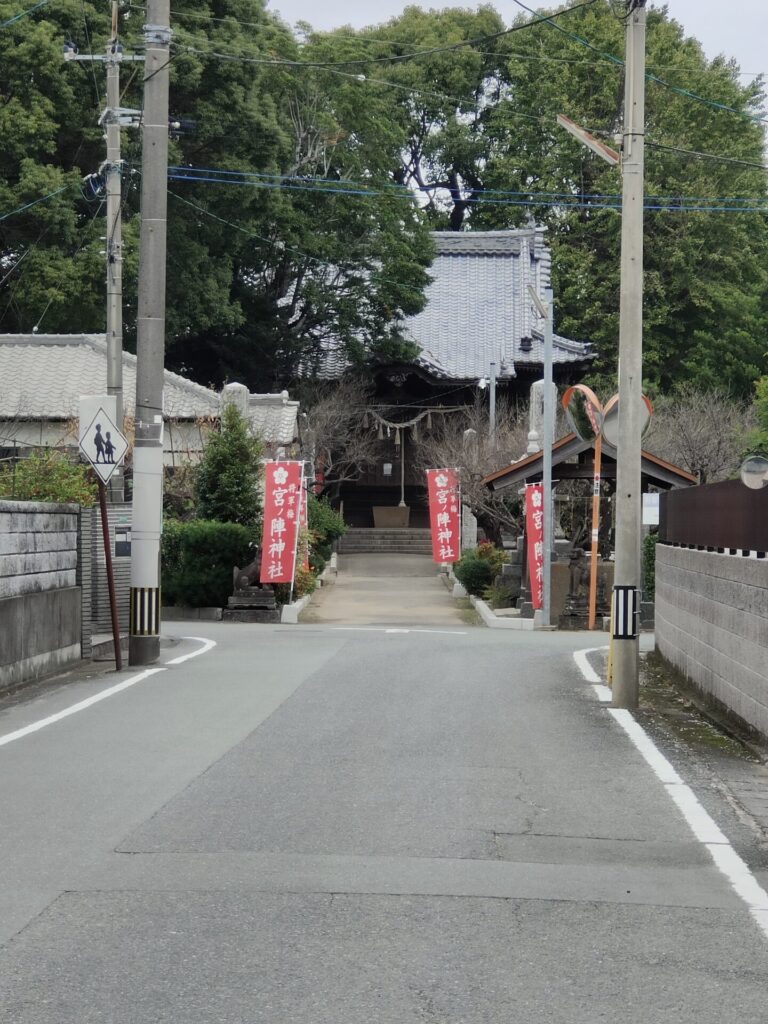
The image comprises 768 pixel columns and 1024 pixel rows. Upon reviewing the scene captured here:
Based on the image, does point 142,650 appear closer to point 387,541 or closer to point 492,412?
point 492,412

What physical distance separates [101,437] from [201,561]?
1139 cm

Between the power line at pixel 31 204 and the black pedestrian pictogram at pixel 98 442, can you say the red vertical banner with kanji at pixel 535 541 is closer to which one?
the black pedestrian pictogram at pixel 98 442

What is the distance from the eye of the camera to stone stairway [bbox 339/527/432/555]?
44.0 metres

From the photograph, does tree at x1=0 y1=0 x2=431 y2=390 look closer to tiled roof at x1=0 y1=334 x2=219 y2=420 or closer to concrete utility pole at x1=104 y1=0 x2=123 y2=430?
tiled roof at x1=0 y1=334 x2=219 y2=420

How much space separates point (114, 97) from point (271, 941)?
20738 mm

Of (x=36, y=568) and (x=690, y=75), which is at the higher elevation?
(x=690, y=75)

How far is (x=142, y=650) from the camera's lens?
16.0 meters

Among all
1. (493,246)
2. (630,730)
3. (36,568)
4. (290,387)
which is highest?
(493,246)

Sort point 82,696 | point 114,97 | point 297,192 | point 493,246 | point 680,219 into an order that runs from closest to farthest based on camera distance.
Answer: point 82,696, point 114,97, point 297,192, point 680,219, point 493,246

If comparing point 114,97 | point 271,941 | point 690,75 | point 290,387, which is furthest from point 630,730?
point 690,75

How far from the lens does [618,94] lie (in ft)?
151

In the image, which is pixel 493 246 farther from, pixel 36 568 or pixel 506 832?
pixel 506 832

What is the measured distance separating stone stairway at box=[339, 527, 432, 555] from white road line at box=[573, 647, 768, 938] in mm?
32422

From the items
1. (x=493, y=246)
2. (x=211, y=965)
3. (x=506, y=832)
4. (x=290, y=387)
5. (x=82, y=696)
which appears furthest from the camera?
(x=493, y=246)
